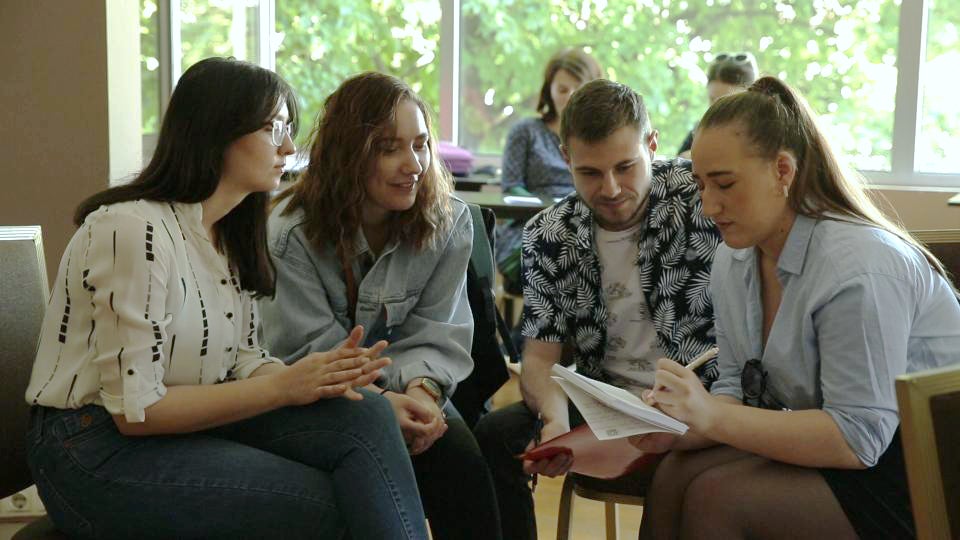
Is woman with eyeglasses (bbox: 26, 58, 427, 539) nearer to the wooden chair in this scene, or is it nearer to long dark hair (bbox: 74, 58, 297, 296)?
long dark hair (bbox: 74, 58, 297, 296)

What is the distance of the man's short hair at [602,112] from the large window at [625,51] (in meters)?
2.94

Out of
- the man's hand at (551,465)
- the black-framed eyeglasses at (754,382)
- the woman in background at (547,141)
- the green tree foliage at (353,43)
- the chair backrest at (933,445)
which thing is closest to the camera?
the chair backrest at (933,445)

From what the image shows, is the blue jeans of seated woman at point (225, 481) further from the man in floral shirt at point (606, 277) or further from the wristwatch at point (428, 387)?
the man in floral shirt at point (606, 277)

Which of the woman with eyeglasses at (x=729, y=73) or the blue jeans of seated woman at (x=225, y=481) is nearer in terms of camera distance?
the blue jeans of seated woman at (x=225, y=481)

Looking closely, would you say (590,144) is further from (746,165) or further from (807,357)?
(807,357)

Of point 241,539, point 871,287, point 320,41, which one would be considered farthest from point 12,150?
point 320,41

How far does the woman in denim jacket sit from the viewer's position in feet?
6.75

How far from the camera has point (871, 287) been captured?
1547mm

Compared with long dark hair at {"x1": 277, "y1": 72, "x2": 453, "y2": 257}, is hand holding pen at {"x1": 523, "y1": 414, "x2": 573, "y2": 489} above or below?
below

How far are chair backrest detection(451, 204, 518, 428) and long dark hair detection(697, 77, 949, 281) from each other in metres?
0.68

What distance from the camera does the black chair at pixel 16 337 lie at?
1.70 metres

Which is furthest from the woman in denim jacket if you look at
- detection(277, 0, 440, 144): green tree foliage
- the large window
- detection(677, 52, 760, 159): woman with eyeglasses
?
detection(277, 0, 440, 144): green tree foliage

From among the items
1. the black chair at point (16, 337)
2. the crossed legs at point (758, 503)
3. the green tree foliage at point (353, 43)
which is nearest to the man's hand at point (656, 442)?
the crossed legs at point (758, 503)

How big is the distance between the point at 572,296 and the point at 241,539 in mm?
871
